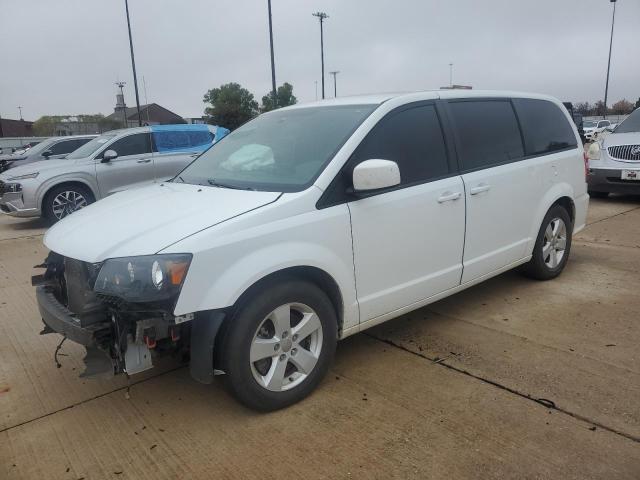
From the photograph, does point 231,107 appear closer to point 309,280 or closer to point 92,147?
point 92,147

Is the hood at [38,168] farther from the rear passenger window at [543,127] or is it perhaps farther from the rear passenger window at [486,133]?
the rear passenger window at [543,127]

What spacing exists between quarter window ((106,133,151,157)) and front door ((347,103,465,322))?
7712mm

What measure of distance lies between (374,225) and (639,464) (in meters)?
1.84

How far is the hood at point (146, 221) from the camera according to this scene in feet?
9.07

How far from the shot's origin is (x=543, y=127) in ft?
16.1

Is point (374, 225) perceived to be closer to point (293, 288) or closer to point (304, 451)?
point (293, 288)

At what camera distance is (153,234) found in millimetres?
2799

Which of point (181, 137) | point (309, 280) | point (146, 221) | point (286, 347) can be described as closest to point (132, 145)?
point (181, 137)

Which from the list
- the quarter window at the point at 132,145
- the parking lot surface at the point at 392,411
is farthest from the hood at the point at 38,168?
the parking lot surface at the point at 392,411

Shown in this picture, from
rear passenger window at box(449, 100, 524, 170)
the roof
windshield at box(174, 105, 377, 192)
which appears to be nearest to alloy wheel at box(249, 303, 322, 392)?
windshield at box(174, 105, 377, 192)

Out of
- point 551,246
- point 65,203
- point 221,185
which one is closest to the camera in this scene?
point 221,185

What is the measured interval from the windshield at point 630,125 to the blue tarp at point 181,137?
7.72m

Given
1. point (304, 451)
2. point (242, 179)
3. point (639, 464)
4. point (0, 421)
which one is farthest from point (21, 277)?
point (639, 464)

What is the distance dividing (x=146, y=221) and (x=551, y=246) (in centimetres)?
384
